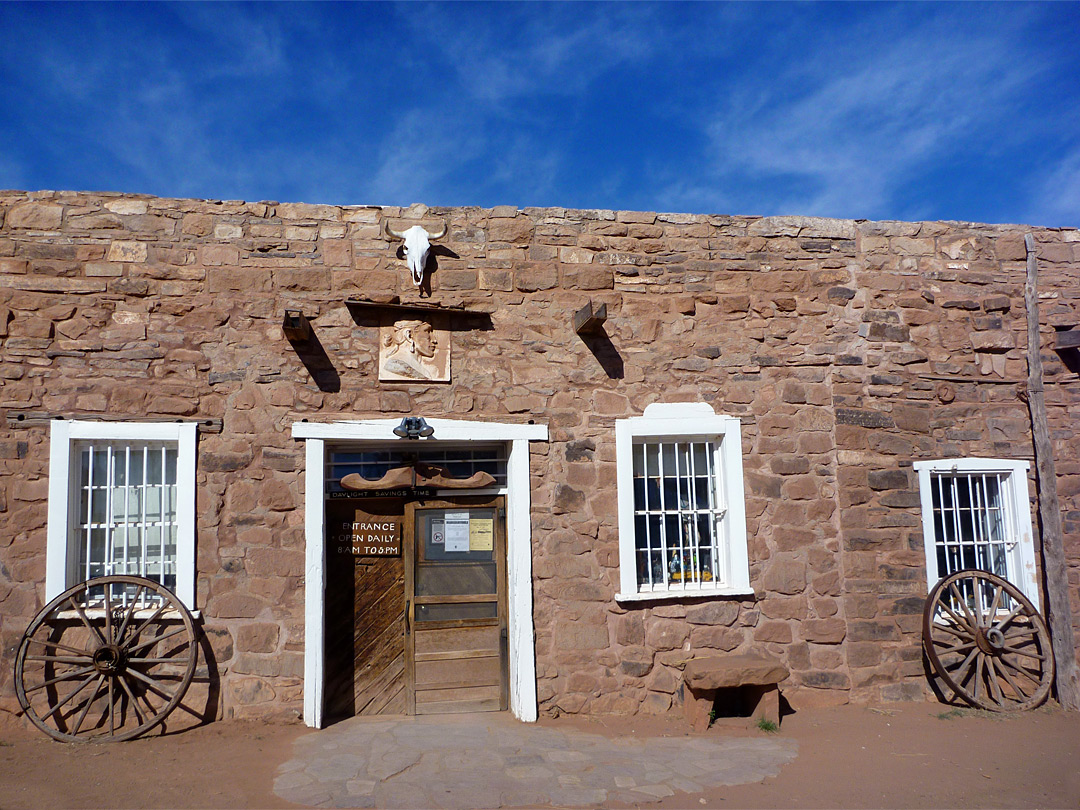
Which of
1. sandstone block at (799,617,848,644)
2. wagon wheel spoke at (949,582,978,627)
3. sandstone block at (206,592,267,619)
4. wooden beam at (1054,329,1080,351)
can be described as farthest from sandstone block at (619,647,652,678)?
wooden beam at (1054,329,1080,351)

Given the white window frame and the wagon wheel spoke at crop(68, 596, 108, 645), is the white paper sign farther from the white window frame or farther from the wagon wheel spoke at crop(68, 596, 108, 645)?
the wagon wheel spoke at crop(68, 596, 108, 645)

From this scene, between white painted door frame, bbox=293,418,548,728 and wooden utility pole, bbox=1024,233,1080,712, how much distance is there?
4.33 m

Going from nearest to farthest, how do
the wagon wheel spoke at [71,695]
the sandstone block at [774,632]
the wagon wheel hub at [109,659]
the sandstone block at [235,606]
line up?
the wagon wheel spoke at [71,695] → the wagon wheel hub at [109,659] → the sandstone block at [235,606] → the sandstone block at [774,632]

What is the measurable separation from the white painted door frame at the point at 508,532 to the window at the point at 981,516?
3.42 m

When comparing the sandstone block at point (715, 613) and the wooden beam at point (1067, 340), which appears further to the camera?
the wooden beam at point (1067, 340)

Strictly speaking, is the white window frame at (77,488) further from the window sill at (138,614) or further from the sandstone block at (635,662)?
the sandstone block at (635,662)

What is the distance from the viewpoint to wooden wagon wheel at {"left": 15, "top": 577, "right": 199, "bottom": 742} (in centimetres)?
570

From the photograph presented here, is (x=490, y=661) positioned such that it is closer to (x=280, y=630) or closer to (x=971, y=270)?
(x=280, y=630)

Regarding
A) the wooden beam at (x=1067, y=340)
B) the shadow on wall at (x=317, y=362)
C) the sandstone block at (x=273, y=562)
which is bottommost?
the sandstone block at (x=273, y=562)

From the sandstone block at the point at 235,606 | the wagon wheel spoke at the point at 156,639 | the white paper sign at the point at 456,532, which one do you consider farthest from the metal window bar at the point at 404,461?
the wagon wheel spoke at the point at 156,639

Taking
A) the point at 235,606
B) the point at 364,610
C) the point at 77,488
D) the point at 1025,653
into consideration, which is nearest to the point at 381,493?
the point at 364,610

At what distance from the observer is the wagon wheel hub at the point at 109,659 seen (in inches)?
225

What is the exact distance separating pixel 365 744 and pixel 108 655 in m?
1.92

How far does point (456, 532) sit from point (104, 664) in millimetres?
2665
